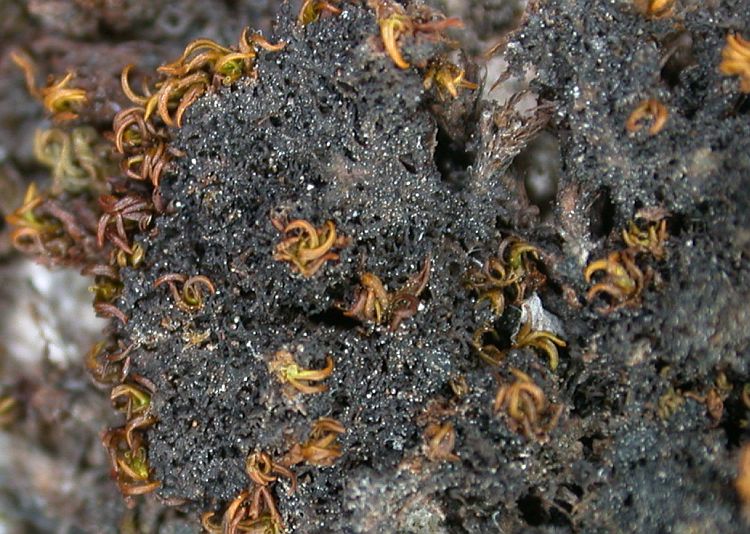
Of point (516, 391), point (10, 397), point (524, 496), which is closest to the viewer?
point (516, 391)

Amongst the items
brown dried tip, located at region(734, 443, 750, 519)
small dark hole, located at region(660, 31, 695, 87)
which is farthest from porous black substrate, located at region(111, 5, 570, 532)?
small dark hole, located at region(660, 31, 695, 87)

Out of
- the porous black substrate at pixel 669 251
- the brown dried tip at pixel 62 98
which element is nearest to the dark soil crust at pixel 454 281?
the porous black substrate at pixel 669 251

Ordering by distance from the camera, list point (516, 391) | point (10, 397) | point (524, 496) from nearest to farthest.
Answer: point (516, 391), point (524, 496), point (10, 397)

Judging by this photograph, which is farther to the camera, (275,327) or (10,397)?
(10,397)

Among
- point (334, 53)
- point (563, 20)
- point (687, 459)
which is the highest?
point (563, 20)

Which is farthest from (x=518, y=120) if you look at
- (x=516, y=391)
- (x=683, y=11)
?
(x=516, y=391)

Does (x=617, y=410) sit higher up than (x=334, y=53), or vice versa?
(x=334, y=53)

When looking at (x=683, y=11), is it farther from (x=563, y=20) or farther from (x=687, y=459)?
(x=687, y=459)

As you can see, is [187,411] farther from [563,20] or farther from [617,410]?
[563,20]
